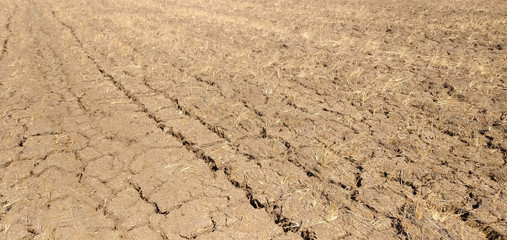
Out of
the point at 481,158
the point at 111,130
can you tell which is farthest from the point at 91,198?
the point at 481,158

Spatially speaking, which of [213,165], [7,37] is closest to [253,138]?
[213,165]

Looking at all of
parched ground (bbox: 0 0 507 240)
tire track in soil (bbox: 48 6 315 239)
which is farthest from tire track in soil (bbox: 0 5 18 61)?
tire track in soil (bbox: 48 6 315 239)

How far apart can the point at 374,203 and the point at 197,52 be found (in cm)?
406

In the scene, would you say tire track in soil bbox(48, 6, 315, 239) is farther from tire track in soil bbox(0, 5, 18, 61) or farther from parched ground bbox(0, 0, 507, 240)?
tire track in soil bbox(0, 5, 18, 61)

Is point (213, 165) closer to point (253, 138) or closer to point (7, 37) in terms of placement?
point (253, 138)

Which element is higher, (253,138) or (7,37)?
(253,138)

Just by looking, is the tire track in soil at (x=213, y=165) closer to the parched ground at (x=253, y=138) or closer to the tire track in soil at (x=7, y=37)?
the parched ground at (x=253, y=138)

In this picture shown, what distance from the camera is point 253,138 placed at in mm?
2980

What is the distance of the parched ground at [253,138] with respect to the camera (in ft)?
6.82

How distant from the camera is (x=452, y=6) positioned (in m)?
9.09

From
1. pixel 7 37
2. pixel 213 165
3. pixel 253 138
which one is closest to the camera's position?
pixel 213 165

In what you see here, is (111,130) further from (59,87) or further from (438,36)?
(438,36)

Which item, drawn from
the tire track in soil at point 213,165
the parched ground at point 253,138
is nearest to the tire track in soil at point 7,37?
the parched ground at point 253,138

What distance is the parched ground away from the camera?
208 cm
